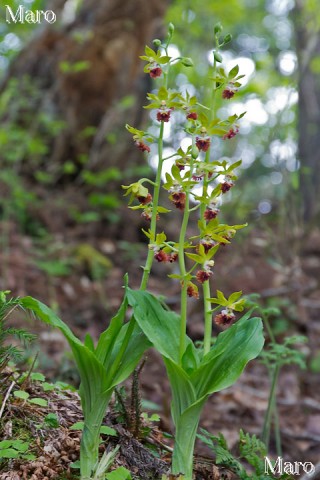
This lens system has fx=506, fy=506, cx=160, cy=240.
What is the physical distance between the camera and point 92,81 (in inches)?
271

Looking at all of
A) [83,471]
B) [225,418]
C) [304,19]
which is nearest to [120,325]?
[83,471]

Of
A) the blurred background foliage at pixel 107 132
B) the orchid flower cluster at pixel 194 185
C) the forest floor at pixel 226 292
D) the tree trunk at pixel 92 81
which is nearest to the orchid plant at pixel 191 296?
the orchid flower cluster at pixel 194 185

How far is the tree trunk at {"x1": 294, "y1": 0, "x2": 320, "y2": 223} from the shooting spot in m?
5.53

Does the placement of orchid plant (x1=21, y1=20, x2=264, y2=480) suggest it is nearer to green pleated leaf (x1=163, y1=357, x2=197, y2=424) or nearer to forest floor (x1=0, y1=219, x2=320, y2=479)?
green pleated leaf (x1=163, y1=357, x2=197, y2=424)

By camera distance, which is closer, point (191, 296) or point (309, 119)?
point (191, 296)

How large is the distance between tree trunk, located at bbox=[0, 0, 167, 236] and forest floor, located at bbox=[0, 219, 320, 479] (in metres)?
1.20

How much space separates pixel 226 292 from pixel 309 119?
162 inches

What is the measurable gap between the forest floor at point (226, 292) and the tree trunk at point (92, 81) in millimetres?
1196

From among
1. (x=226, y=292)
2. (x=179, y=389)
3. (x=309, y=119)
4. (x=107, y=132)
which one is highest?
(x=309, y=119)

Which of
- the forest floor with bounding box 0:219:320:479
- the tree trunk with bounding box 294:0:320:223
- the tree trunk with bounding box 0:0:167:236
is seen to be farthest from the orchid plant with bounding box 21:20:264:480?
the tree trunk with bounding box 0:0:167:236

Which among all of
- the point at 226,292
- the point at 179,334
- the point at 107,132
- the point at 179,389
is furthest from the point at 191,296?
the point at 107,132

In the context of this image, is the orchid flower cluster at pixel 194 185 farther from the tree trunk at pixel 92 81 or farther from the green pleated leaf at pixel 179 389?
the tree trunk at pixel 92 81

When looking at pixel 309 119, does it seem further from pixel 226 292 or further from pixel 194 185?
pixel 194 185

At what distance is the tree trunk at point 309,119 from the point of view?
218 inches
